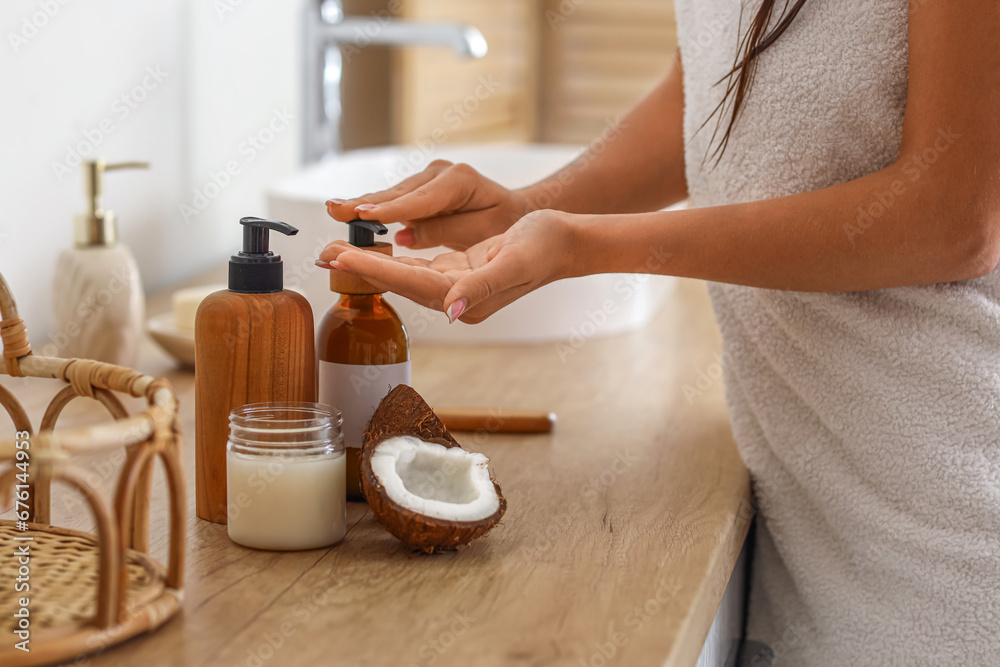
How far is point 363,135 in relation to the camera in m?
2.22

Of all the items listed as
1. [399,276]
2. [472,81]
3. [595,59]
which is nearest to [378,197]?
[399,276]

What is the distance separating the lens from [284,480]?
609mm

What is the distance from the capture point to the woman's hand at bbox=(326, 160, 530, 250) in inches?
29.6

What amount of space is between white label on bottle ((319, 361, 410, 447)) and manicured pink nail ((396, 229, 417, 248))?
0.13 metres

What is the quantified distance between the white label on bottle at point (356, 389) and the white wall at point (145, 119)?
52 centimetres

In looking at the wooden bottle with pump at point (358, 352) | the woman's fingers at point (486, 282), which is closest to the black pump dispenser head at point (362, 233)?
the wooden bottle with pump at point (358, 352)

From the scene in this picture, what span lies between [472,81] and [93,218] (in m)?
1.62

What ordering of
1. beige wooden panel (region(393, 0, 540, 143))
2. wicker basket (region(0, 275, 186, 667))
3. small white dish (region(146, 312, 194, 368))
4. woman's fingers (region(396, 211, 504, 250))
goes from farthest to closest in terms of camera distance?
1. beige wooden panel (region(393, 0, 540, 143))
2. small white dish (region(146, 312, 194, 368))
3. woman's fingers (region(396, 211, 504, 250))
4. wicker basket (region(0, 275, 186, 667))

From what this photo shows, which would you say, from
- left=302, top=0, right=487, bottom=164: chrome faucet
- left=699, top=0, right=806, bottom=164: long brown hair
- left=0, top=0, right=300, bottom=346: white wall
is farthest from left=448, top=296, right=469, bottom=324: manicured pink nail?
left=302, top=0, right=487, bottom=164: chrome faucet

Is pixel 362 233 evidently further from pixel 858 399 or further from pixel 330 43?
pixel 330 43

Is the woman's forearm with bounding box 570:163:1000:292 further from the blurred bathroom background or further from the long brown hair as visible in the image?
the blurred bathroom background

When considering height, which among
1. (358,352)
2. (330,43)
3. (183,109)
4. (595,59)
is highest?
(595,59)

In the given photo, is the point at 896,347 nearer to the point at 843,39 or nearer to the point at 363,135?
the point at 843,39

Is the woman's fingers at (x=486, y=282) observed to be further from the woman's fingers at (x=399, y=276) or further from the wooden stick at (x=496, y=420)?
the wooden stick at (x=496, y=420)
